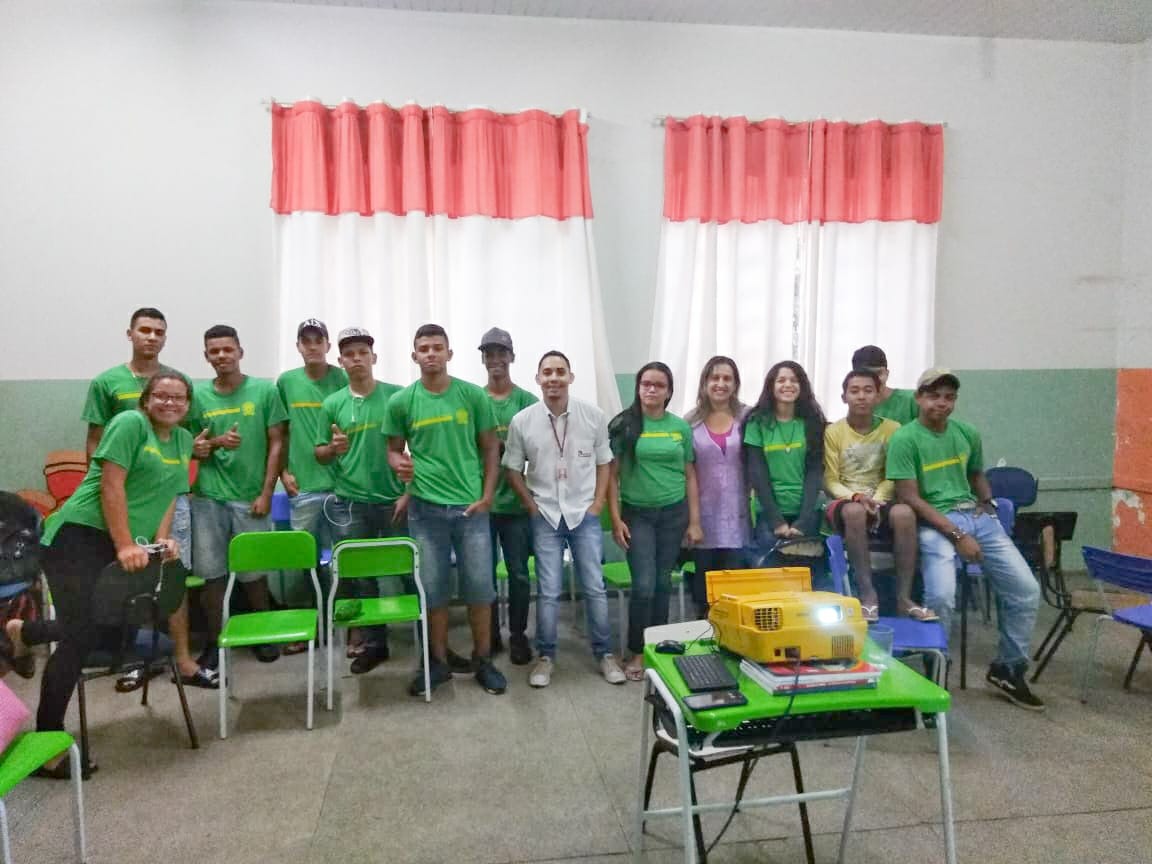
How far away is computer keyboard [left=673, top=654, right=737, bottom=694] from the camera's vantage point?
1690 mm

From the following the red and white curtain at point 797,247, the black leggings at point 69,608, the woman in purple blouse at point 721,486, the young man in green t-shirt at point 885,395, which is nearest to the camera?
the black leggings at point 69,608

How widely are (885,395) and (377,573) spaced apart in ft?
9.89

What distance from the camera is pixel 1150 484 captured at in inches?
192

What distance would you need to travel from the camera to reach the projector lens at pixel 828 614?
1.73 m

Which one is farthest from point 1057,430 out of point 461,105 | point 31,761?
point 31,761

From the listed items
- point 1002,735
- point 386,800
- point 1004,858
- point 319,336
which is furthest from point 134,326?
point 1002,735

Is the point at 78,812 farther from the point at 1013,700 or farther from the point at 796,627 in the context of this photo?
the point at 1013,700

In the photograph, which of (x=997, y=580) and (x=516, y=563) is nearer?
(x=997, y=580)

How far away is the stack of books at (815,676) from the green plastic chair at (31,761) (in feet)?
5.91

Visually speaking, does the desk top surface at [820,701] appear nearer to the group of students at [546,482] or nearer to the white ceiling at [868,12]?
the group of students at [546,482]

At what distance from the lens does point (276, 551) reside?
3.26 meters

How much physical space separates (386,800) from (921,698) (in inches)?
71.0

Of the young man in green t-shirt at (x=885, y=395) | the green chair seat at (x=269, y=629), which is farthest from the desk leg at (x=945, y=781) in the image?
the young man in green t-shirt at (x=885, y=395)

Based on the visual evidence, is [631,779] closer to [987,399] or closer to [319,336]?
[319,336]
